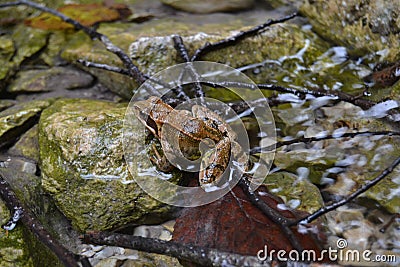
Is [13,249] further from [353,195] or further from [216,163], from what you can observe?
[353,195]

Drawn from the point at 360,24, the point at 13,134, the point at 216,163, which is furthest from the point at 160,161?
the point at 360,24

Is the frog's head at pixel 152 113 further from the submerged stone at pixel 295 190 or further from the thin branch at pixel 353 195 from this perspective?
the thin branch at pixel 353 195

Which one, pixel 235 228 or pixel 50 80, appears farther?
pixel 50 80

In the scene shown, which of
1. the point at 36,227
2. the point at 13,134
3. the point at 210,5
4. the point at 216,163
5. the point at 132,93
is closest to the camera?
the point at 36,227

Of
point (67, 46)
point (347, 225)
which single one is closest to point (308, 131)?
point (347, 225)

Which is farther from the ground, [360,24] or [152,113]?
[360,24]

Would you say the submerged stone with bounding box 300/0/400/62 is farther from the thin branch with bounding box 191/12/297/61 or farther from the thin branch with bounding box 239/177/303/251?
the thin branch with bounding box 239/177/303/251

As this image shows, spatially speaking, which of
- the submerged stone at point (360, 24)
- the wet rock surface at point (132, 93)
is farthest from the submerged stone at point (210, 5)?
the submerged stone at point (360, 24)

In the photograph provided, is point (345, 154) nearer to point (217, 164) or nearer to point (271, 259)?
point (217, 164)
